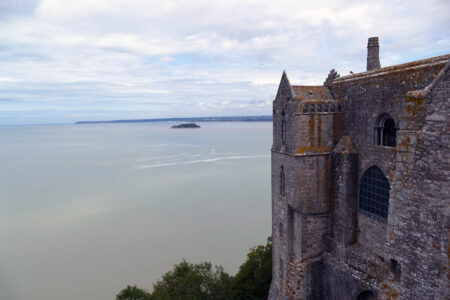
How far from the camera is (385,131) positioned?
12148 millimetres

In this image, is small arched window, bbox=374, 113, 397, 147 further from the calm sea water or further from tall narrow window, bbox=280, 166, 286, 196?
the calm sea water

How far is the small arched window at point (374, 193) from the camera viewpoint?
12.2m

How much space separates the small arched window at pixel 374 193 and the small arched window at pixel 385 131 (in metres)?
1.04

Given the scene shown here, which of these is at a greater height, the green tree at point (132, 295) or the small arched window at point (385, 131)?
the small arched window at point (385, 131)

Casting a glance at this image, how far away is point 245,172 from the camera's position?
60.6 metres

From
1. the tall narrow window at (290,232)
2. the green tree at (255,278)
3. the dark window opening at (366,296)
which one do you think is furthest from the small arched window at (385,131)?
the green tree at (255,278)

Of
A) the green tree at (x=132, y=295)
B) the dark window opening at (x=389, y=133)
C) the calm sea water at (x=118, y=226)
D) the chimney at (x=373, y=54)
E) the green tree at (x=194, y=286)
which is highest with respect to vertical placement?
the chimney at (x=373, y=54)

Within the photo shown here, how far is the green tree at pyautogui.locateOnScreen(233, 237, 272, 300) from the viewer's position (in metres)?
20.1

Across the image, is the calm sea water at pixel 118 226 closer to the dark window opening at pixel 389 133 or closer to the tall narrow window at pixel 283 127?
the tall narrow window at pixel 283 127

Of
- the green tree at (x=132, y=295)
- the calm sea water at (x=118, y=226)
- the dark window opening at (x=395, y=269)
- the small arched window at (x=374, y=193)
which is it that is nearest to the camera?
the dark window opening at (x=395, y=269)

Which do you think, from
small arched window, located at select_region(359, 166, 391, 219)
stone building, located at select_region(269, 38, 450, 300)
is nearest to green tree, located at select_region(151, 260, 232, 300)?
stone building, located at select_region(269, 38, 450, 300)

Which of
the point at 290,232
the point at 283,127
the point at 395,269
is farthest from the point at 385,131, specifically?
the point at 395,269

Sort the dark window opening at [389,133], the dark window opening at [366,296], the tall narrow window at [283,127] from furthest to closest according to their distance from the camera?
the tall narrow window at [283,127]
the dark window opening at [366,296]
the dark window opening at [389,133]

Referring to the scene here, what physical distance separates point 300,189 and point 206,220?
78.8 feet
